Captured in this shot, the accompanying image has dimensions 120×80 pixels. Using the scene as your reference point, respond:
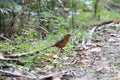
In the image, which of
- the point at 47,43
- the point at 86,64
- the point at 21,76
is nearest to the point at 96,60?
the point at 86,64

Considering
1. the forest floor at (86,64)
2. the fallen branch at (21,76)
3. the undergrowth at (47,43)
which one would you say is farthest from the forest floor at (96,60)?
the fallen branch at (21,76)

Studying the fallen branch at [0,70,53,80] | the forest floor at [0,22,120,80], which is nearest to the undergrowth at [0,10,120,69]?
the forest floor at [0,22,120,80]

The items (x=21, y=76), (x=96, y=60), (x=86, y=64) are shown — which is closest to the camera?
(x=21, y=76)

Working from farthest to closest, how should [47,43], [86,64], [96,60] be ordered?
[47,43] → [96,60] → [86,64]

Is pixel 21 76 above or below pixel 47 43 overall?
above

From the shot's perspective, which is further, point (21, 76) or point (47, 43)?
point (47, 43)

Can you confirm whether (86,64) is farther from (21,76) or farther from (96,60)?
(21,76)

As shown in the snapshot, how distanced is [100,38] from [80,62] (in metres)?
1.63

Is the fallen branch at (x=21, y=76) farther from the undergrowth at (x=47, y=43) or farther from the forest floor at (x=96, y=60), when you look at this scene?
the undergrowth at (x=47, y=43)

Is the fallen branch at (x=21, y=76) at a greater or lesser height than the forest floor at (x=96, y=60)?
greater

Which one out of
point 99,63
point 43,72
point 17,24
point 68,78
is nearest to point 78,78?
point 68,78

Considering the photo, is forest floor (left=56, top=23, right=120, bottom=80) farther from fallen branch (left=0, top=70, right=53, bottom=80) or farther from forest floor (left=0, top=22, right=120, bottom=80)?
fallen branch (left=0, top=70, right=53, bottom=80)

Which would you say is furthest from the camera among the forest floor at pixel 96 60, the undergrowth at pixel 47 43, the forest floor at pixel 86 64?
the undergrowth at pixel 47 43

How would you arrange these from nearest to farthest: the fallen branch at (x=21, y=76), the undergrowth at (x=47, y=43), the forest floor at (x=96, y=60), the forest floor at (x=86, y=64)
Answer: the fallen branch at (x=21, y=76) < the forest floor at (x=86, y=64) < the forest floor at (x=96, y=60) < the undergrowth at (x=47, y=43)
